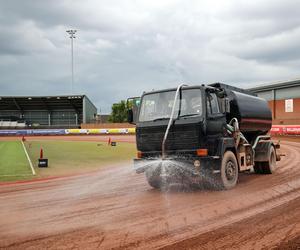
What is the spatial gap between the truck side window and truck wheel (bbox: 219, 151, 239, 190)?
1221 mm

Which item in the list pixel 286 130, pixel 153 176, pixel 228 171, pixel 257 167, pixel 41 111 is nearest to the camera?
pixel 228 171

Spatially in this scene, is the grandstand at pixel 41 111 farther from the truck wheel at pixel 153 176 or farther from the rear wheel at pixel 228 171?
the rear wheel at pixel 228 171

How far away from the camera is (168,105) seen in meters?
10.4

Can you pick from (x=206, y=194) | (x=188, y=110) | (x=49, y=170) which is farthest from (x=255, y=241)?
(x=49, y=170)

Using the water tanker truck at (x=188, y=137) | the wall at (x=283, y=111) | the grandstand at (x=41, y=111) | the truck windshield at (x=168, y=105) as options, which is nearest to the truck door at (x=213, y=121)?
the water tanker truck at (x=188, y=137)

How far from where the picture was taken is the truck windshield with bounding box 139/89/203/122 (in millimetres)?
10086

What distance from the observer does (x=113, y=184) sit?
12.1 meters

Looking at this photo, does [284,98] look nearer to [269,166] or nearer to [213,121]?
[269,166]

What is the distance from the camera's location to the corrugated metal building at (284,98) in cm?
5291

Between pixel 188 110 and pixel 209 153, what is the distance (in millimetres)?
1223

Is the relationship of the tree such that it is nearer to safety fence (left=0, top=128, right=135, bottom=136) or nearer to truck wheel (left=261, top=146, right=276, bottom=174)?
safety fence (left=0, top=128, right=135, bottom=136)

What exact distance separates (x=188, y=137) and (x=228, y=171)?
169cm

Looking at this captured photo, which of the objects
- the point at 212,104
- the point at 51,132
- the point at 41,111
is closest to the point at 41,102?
the point at 41,111

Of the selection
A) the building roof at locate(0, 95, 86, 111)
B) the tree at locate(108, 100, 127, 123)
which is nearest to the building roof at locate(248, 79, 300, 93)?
the building roof at locate(0, 95, 86, 111)
